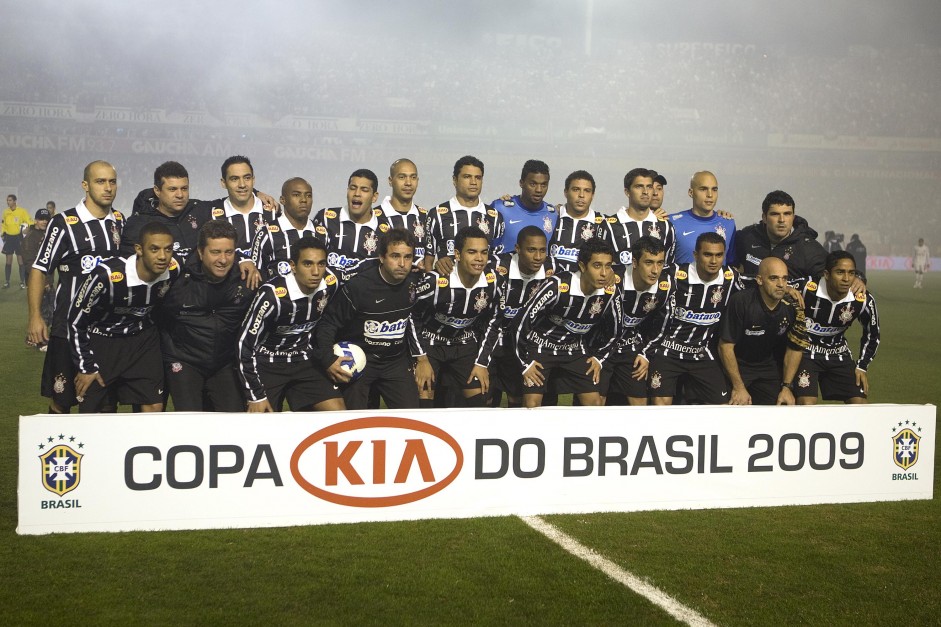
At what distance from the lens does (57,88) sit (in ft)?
128

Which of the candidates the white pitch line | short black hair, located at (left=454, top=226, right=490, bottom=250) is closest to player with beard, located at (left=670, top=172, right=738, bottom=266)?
short black hair, located at (left=454, top=226, right=490, bottom=250)

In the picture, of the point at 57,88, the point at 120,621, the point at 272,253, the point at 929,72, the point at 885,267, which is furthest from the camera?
the point at 929,72

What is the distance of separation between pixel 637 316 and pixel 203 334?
10.2ft

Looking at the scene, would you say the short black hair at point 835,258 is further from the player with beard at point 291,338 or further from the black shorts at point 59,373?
the black shorts at point 59,373

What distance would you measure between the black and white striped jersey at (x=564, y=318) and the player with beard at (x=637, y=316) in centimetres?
13

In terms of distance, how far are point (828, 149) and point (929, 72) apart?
809 cm

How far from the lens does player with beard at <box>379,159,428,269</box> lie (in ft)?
22.7

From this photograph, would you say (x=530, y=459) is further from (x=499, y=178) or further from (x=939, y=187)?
(x=939, y=187)

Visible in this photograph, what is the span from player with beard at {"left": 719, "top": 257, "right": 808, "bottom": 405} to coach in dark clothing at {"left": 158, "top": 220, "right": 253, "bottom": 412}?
11.2 ft

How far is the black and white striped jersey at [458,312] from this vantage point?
6188 millimetres

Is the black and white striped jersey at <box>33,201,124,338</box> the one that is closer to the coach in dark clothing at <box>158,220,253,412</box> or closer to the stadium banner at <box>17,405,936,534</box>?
the coach in dark clothing at <box>158,220,253,412</box>

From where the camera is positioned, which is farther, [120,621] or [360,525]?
[360,525]

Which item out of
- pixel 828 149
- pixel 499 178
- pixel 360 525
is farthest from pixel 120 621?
pixel 828 149

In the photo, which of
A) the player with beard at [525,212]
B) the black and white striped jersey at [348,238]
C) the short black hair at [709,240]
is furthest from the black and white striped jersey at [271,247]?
the short black hair at [709,240]
